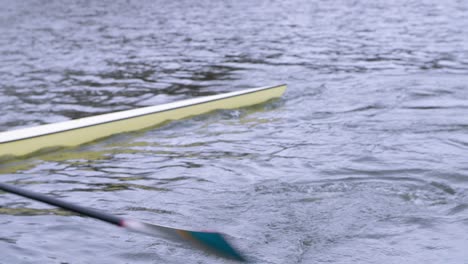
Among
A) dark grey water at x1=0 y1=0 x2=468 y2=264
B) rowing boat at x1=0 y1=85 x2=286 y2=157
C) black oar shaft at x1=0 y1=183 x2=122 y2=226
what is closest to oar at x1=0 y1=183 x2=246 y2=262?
black oar shaft at x1=0 y1=183 x2=122 y2=226

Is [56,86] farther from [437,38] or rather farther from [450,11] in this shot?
[450,11]

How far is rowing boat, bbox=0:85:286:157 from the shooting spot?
275 inches

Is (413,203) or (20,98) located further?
(20,98)

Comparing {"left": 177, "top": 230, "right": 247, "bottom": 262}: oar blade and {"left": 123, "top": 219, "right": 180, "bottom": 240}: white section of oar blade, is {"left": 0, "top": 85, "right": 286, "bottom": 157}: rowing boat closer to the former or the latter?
{"left": 123, "top": 219, "right": 180, "bottom": 240}: white section of oar blade

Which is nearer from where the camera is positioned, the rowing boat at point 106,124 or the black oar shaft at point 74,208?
the black oar shaft at point 74,208

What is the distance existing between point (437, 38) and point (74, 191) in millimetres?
10769

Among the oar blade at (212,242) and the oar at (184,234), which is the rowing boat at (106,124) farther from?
the oar blade at (212,242)

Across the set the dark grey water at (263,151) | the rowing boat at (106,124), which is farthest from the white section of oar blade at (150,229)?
the rowing boat at (106,124)

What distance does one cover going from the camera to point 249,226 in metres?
5.44

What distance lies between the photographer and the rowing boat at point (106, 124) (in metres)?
6.98

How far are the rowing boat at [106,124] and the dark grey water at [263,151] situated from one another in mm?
113

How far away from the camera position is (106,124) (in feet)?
25.3

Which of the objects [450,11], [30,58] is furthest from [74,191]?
[450,11]

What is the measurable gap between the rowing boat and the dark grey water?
0.37ft
